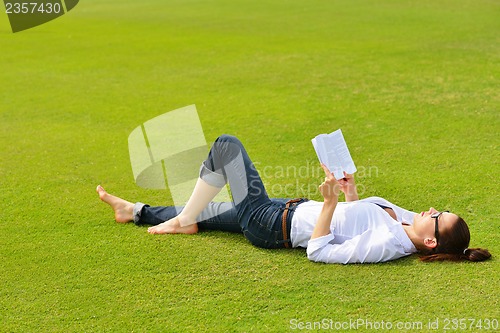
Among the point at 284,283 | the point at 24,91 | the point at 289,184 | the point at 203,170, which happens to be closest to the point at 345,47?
the point at 24,91

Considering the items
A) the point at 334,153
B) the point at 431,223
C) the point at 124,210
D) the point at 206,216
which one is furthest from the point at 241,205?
the point at 431,223

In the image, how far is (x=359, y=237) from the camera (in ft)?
13.8

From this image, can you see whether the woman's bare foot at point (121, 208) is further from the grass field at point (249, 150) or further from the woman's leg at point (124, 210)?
the grass field at point (249, 150)

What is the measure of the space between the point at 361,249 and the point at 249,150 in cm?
268

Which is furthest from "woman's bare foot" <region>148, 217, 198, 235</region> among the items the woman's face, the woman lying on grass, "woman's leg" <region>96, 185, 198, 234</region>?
the woman's face

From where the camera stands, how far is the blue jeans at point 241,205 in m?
4.46

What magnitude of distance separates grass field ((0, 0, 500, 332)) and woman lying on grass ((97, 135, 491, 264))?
0.09 m

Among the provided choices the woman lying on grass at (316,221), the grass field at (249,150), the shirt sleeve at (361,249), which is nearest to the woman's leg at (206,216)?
the woman lying on grass at (316,221)

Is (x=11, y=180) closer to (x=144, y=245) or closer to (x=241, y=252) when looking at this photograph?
(x=144, y=245)

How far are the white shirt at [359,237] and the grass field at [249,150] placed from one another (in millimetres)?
79

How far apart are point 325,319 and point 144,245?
1496mm

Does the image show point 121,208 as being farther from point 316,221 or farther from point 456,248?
point 456,248

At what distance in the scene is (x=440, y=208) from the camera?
5.17m

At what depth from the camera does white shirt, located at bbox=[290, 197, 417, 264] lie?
419 centimetres
